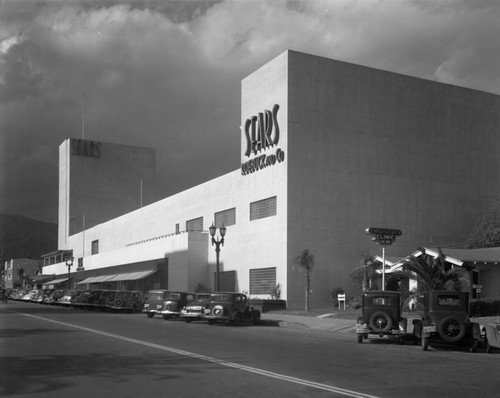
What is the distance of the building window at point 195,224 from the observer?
60.9m

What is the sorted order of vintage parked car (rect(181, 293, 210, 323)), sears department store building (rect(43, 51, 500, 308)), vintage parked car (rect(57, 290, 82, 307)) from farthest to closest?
vintage parked car (rect(57, 290, 82, 307))
sears department store building (rect(43, 51, 500, 308))
vintage parked car (rect(181, 293, 210, 323))

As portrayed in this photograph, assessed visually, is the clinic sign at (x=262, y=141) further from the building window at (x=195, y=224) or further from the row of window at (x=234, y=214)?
the building window at (x=195, y=224)

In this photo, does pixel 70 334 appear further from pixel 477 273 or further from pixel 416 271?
pixel 477 273

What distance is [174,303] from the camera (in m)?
35.3

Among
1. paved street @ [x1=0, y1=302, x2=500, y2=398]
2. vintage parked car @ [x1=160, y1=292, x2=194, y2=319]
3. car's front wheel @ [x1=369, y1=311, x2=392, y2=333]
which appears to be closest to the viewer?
paved street @ [x1=0, y1=302, x2=500, y2=398]

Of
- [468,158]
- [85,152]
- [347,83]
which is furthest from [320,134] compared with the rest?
[85,152]

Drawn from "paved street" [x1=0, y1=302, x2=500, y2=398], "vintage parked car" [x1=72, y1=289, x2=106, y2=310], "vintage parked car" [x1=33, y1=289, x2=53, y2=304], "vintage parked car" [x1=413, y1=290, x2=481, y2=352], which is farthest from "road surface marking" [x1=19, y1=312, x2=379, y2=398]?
"vintage parked car" [x1=33, y1=289, x2=53, y2=304]

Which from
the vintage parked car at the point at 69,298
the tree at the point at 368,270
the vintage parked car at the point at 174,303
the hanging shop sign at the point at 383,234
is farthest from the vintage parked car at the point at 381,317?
the vintage parked car at the point at 69,298

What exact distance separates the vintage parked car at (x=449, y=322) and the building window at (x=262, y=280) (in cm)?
2677

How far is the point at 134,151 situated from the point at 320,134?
8417cm

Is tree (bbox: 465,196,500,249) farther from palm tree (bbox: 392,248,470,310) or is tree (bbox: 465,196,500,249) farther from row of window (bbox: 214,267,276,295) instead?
palm tree (bbox: 392,248,470,310)

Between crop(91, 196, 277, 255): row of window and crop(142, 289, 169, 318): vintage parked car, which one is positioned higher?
crop(91, 196, 277, 255): row of window

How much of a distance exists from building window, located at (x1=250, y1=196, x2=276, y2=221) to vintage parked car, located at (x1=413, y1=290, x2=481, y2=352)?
90.4 ft

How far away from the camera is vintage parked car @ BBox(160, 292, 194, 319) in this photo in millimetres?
35188
